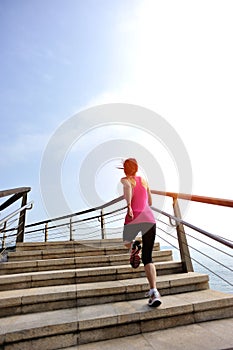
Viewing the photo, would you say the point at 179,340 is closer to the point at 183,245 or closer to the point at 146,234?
the point at 146,234

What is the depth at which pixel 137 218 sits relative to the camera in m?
2.32

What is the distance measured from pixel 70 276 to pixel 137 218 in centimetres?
108

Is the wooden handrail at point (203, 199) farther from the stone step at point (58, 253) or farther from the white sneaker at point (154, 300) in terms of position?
the stone step at point (58, 253)

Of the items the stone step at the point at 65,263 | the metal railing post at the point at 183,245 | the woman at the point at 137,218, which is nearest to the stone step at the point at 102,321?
the woman at the point at 137,218

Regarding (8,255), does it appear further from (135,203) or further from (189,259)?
(189,259)

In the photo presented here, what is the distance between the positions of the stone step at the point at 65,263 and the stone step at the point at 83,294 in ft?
1.78

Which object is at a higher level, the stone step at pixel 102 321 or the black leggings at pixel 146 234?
the black leggings at pixel 146 234

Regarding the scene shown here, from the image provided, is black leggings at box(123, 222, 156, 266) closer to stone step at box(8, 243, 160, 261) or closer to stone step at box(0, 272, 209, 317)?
stone step at box(0, 272, 209, 317)

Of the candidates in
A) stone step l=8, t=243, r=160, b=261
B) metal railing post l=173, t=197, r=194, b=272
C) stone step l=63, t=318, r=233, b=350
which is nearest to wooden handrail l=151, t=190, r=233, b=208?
metal railing post l=173, t=197, r=194, b=272

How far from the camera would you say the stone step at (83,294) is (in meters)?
2.02

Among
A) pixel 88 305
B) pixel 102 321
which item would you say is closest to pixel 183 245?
pixel 88 305

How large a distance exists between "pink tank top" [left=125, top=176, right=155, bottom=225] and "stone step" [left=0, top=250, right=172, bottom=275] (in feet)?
3.38

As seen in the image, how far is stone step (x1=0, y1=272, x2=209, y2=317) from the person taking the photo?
2.02 meters

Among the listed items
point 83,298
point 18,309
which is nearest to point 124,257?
point 83,298
